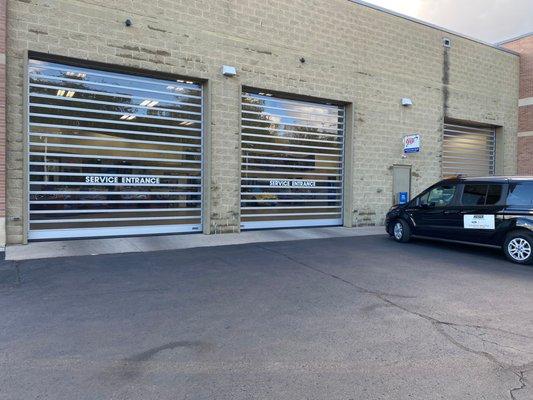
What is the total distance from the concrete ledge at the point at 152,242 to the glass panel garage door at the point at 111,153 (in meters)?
0.62

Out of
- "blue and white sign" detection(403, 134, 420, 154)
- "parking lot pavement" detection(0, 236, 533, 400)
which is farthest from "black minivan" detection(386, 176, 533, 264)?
"blue and white sign" detection(403, 134, 420, 154)

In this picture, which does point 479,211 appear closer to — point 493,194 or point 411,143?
point 493,194

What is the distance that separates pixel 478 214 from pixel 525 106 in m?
12.6

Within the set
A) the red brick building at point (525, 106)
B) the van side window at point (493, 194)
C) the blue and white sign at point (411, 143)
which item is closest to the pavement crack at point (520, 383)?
the van side window at point (493, 194)

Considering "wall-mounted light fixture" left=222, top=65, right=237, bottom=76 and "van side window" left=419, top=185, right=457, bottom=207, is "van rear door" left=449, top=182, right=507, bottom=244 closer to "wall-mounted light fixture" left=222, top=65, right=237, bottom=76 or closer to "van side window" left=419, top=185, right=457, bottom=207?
"van side window" left=419, top=185, right=457, bottom=207

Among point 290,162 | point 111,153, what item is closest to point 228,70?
point 290,162

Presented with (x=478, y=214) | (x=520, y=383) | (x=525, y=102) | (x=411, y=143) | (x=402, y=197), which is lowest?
(x=520, y=383)

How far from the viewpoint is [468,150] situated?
58.5ft

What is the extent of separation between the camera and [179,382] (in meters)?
3.39

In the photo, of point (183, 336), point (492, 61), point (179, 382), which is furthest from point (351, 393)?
point (492, 61)

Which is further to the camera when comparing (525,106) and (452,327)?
(525,106)

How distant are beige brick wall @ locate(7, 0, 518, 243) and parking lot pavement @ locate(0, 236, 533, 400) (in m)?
4.50

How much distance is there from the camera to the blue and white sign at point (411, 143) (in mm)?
14219

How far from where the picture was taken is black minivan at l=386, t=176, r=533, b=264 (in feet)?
28.1
